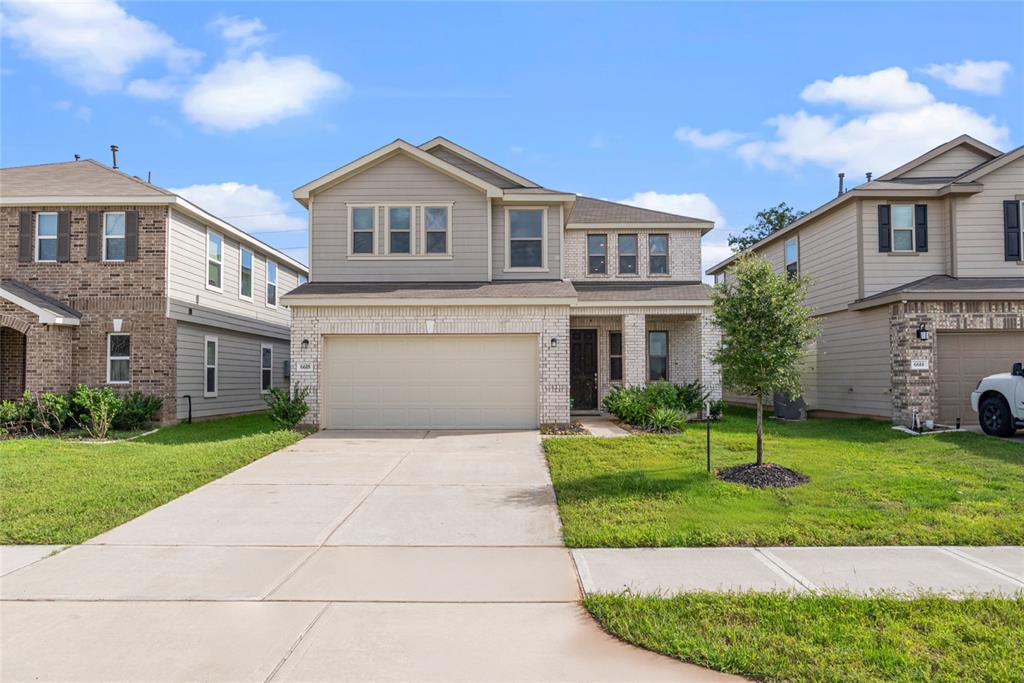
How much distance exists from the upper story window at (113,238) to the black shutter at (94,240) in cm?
11

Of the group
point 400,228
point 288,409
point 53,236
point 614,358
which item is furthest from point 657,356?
point 53,236

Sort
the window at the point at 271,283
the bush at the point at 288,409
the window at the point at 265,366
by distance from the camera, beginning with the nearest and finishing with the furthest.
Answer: the bush at the point at 288,409, the window at the point at 265,366, the window at the point at 271,283

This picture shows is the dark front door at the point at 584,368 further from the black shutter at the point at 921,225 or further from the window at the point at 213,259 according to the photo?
the window at the point at 213,259

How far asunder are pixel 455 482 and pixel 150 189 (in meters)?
12.0

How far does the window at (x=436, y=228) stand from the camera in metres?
16.2

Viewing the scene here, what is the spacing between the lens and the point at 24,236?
16.0 m

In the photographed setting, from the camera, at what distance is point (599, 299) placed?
57.4 feet

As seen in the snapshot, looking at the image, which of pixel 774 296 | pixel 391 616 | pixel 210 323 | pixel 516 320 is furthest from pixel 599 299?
pixel 391 616

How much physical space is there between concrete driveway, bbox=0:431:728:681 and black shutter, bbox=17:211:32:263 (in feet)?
37.3

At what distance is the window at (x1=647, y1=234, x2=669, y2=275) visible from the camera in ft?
65.5

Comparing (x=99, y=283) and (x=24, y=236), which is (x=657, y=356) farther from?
(x=24, y=236)

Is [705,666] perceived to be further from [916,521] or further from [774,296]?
[774,296]

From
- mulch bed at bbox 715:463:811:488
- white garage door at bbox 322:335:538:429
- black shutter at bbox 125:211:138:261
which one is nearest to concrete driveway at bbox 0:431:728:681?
mulch bed at bbox 715:463:811:488

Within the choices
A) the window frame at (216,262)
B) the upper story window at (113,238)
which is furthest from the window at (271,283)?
the upper story window at (113,238)
